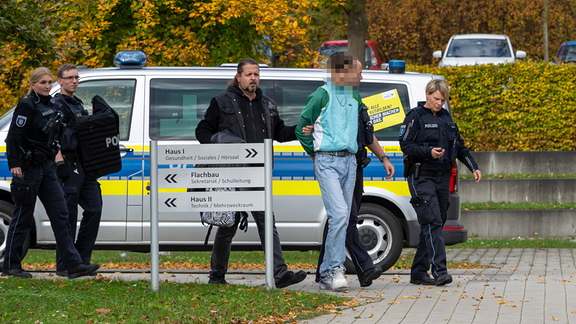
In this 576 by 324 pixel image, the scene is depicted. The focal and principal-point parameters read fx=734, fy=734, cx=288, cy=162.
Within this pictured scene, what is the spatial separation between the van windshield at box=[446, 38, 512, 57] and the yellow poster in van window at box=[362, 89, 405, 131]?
1089cm

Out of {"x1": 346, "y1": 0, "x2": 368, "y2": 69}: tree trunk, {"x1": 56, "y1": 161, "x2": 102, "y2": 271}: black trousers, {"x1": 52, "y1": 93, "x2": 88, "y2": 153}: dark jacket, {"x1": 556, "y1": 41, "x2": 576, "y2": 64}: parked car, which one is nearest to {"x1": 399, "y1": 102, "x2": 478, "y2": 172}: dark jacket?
{"x1": 56, "y1": 161, "x2": 102, "y2": 271}: black trousers

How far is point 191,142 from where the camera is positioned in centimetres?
738

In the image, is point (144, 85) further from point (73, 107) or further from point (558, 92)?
point (558, 92)

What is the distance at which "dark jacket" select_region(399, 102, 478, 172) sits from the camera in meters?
6.68

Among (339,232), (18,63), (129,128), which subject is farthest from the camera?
(18,63)

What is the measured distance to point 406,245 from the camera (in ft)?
25.5

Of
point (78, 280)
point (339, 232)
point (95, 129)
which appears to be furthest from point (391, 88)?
point (78, 280)

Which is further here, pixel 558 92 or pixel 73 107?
pixel 558 92

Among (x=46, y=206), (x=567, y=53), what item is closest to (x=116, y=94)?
(x=46, y=206)

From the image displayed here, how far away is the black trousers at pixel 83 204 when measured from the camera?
6.54 m

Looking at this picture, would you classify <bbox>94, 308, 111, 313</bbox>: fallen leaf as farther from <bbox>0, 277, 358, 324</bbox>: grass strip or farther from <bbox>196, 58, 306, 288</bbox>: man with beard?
<bbox>196, 58, 306, 288</bbox>: man with beard

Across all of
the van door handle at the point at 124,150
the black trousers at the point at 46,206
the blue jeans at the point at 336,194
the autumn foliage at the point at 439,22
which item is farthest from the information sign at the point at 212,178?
the autumn foliage at the point at 439,22

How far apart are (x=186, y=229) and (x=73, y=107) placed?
1.70 metres

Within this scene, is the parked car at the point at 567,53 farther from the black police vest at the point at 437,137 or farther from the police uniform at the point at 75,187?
the police uniform at the point at 75,187
